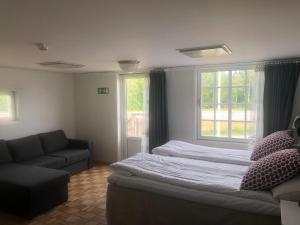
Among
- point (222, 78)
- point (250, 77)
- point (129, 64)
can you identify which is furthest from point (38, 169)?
point (250, 77)

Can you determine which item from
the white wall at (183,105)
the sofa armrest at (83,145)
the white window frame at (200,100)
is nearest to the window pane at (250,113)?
the white window frame at (200,100)

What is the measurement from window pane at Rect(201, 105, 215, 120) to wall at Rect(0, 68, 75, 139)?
3.16 metres

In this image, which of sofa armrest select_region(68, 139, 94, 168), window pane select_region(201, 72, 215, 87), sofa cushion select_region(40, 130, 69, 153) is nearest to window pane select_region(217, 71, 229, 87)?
window pane select_region(201, 72, 215, 87)

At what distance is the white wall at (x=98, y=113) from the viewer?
18.6 feet

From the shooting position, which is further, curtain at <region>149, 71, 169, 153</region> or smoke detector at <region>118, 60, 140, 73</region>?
curtain at <region>149, 71, 169, 153</region>

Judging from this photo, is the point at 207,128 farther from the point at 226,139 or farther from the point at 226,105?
the point at 226,105

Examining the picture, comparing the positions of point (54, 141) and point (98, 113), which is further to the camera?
point (98, 113)

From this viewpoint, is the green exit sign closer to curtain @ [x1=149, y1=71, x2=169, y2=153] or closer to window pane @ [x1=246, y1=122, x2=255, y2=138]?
curtain @ [x1=149, y1=71, x2=169, y2=153]

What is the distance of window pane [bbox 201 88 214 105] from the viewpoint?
4652 millimetres

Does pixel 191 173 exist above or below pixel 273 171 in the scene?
below

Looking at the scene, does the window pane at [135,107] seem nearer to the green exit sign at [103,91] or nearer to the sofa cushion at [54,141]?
the green exit sign at [103,91]

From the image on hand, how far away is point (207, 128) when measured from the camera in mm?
4734

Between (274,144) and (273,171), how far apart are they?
2.83 feet

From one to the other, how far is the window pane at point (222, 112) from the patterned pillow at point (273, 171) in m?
2.34
